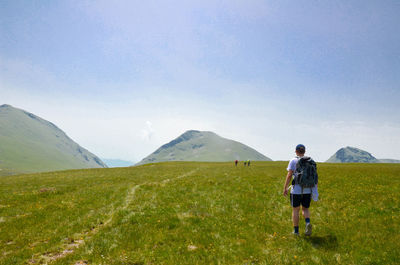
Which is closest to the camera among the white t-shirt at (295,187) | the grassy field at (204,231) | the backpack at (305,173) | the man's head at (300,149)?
the grassy field at (204,231)

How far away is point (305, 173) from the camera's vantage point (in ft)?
32.1

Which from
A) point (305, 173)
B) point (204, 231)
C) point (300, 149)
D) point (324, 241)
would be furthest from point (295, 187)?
point (204, 231)

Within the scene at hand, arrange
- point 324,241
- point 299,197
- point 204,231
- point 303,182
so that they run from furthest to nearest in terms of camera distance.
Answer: point 204,231 → point 299,197 → point 303,182 → point 324,241

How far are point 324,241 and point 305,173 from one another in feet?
10.1

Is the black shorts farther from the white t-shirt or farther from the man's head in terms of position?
the man's head

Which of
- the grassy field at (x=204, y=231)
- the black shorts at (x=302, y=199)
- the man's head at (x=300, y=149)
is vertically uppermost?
the man's head at (x=300, y=149)

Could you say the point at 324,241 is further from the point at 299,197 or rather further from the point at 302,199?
the point at 299,197

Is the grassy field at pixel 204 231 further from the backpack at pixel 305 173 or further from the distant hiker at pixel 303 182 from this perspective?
the backpack at pixel 305 173

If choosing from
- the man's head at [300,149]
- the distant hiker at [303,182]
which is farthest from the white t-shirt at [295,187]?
the man's head at [300,149]

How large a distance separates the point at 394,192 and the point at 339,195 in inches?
175

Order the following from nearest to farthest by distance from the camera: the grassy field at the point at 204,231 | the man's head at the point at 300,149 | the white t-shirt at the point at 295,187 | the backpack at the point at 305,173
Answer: the grassy field at the point at 204,231 → the backpack at the point at 305,173 → the white t-shirt at the point at 295,187 → the man's head at the point at 300,149

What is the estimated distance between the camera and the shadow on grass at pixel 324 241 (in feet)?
29.0

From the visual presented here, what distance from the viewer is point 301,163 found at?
1007 centimetres

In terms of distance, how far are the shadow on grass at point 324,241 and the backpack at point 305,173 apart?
2.41 metres
